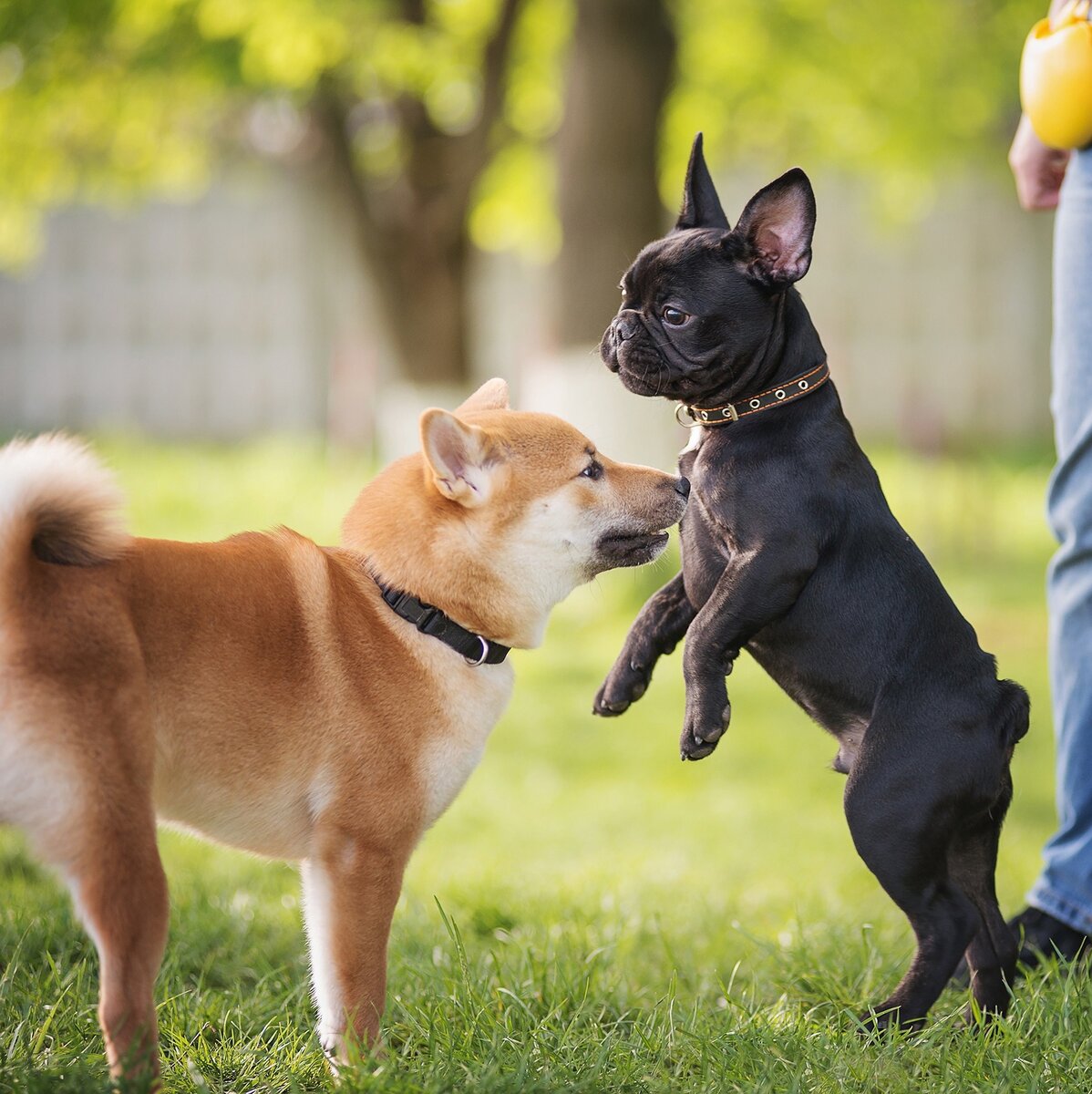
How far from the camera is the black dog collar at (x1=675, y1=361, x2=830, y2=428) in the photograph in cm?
A: 267

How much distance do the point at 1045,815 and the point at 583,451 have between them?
435 centimetres

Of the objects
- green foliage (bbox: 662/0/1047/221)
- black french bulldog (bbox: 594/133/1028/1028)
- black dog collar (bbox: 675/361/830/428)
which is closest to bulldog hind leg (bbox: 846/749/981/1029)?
black french bulldog (bbox: 594/133/1028/1028)

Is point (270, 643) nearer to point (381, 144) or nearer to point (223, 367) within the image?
point (381, 144)

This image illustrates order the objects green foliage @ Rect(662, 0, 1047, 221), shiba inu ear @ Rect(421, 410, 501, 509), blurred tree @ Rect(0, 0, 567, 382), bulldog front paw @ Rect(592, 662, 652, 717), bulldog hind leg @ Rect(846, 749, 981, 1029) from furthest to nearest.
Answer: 1. green foliage @ Rect(662, 0, 1047, 221)
2. blurred tree @ Rect(0, 0, 567, 382)
3. bulldog front paw @ Rect(592, 662, 652, 717)
4. shiba inu ear @ Rect(421, 410, 501, 509)
5. bulldog hind leg @ Rect(846, 749, 981, 1029)

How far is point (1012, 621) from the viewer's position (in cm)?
920

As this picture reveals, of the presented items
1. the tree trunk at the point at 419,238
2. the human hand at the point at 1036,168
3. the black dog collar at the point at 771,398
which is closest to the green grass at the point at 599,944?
the black dog collar at the point at 771,398

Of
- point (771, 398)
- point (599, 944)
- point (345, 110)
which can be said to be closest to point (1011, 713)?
point (771, 398)

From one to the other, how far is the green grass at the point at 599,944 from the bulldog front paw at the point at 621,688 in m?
0.58

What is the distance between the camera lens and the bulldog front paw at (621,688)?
291 cm

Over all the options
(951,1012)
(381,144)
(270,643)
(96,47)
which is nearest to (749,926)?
(951,1012)

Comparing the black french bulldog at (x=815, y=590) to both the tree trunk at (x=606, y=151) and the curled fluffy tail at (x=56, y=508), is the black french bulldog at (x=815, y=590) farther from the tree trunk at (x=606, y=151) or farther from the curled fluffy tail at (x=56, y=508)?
the tree trunk at (x=606, y=151)

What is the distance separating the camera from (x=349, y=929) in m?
2.60

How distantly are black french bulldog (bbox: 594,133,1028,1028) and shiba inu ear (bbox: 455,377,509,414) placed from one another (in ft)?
2.11

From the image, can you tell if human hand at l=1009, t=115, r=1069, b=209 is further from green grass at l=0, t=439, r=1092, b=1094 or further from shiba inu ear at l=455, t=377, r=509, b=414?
green grass at l=0, t=439, r=1092, b=1094
